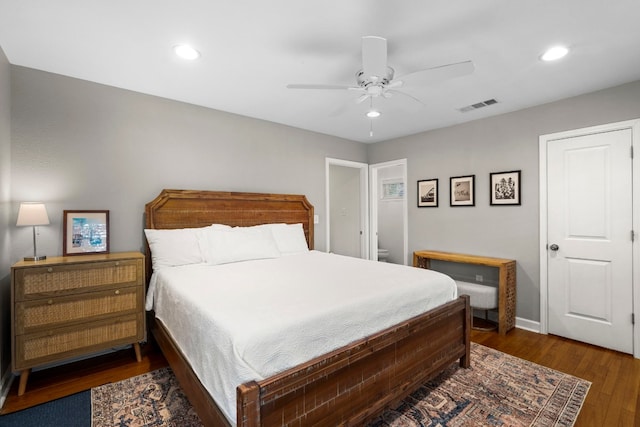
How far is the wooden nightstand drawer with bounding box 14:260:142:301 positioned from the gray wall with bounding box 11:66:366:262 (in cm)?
51

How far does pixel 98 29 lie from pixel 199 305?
6.28ft

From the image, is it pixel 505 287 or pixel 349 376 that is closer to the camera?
pixel 349 376

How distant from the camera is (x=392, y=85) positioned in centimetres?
216

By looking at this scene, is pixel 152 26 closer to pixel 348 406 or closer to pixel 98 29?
pixel 98 29

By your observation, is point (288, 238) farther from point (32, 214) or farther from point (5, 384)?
point (5, 384)

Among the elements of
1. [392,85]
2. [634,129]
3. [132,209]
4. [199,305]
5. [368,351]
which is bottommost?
[368,351]

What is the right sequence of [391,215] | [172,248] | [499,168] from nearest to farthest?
[172,248]
[499,168]
[391,215]

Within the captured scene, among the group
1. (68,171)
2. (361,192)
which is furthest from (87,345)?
(361,192)

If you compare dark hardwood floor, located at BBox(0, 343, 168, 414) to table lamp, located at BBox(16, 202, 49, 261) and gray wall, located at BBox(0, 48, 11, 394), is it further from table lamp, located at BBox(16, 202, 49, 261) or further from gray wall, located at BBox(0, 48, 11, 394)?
table lamp, located at BBox(16, 202, 49, 261)

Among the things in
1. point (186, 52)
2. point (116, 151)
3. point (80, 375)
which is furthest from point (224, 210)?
point (80, 375)

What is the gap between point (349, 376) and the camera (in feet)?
5.28

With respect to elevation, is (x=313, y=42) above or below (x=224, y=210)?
above

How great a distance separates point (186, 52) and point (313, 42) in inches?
37.7

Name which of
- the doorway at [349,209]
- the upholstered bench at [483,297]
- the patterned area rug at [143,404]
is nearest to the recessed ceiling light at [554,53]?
the upholstered bench at [483,297]
